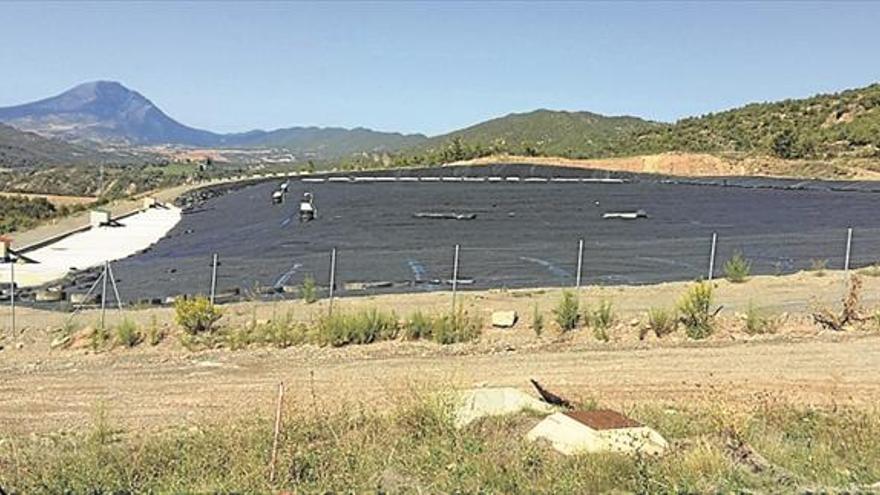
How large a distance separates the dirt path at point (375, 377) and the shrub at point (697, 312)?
1.05 m

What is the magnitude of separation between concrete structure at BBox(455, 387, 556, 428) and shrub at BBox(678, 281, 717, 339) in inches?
322

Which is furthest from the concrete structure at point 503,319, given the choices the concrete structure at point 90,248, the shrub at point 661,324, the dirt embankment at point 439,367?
the concrete structure at point 90,248

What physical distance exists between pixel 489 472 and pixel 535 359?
362 inches

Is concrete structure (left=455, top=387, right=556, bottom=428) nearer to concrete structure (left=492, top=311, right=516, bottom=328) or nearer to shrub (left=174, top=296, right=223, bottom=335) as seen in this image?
concrete structure (left=492, top=311, right=516, bottom=328)

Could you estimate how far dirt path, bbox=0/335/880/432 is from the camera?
14023mm

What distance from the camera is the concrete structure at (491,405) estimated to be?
36.7 ft

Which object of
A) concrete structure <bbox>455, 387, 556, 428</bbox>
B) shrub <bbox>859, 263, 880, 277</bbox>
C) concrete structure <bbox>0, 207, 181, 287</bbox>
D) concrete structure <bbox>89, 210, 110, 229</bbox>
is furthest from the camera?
concrete structure <bbox>89, 210, 110, 229</bbox>

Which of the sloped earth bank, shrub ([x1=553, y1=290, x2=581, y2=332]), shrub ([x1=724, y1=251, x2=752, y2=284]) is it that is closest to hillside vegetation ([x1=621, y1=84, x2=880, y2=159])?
the sloped earth bank

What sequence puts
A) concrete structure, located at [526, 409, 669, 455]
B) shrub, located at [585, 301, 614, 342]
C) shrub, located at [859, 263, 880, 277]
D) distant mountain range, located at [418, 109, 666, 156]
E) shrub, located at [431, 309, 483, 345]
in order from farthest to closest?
distant mountain range, located at [418, 109, 666, 156]
shrub, located at [859, 263, 880, 277]
shrub, located at [585, 301, 614, 342]
shrub, located at [431, 309, 483, 345]
concrete structure, located at [526, 409, 669, 455]

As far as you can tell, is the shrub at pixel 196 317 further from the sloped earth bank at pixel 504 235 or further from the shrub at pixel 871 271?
the shrub at pixel 871 271

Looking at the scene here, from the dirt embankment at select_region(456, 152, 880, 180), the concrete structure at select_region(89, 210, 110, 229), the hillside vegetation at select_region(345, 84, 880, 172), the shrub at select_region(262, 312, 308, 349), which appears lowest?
the concrete structure at select_region(89, 210, 110, 229)

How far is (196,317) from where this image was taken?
66.6 feet

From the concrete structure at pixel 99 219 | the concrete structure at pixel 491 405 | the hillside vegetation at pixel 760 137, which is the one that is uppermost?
the hillside vegetation at pixel 760 137

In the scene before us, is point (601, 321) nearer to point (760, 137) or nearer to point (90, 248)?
point (90, 248)
